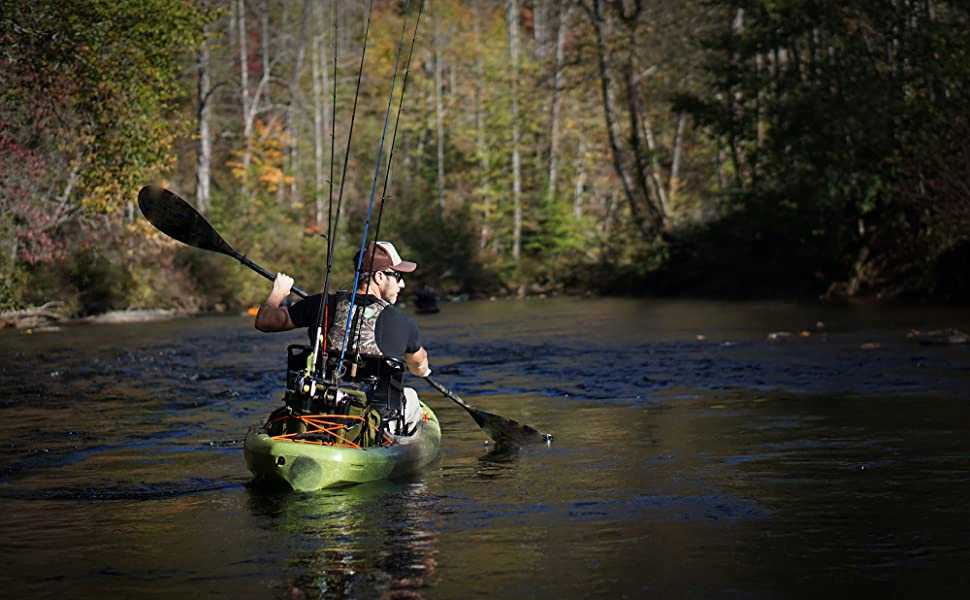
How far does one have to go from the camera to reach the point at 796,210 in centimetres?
3388

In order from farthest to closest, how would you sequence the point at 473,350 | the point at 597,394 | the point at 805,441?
the point at 473,350
the point at 597,394
the point at 805,441

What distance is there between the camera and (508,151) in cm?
4962

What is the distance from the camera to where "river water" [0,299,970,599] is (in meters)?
6.52

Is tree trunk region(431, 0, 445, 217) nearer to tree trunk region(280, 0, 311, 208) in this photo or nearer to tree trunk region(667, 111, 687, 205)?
tree trunk region(280, 0, 311, 208)

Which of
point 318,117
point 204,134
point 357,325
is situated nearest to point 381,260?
point 357,325

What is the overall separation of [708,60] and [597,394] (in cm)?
2920

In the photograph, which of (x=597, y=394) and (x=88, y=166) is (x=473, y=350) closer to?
(x=597, y=394)

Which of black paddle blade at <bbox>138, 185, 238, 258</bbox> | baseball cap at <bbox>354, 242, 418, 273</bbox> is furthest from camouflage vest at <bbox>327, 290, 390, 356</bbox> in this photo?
black paddle blade at <bbox>138, 185, 238, 258</bbox>

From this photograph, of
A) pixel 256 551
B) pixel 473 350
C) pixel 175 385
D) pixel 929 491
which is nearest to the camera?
pixel 256 551

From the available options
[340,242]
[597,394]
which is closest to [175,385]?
[597,394]

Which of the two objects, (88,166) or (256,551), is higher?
(88,166)

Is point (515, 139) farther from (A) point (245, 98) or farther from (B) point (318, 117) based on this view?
(A) point (245, 98)

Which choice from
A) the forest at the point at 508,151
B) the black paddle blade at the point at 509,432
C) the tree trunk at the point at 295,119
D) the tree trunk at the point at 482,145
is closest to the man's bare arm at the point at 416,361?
the black paddle blade at the point at 509,432

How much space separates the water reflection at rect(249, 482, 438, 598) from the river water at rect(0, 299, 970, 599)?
0.08ft
